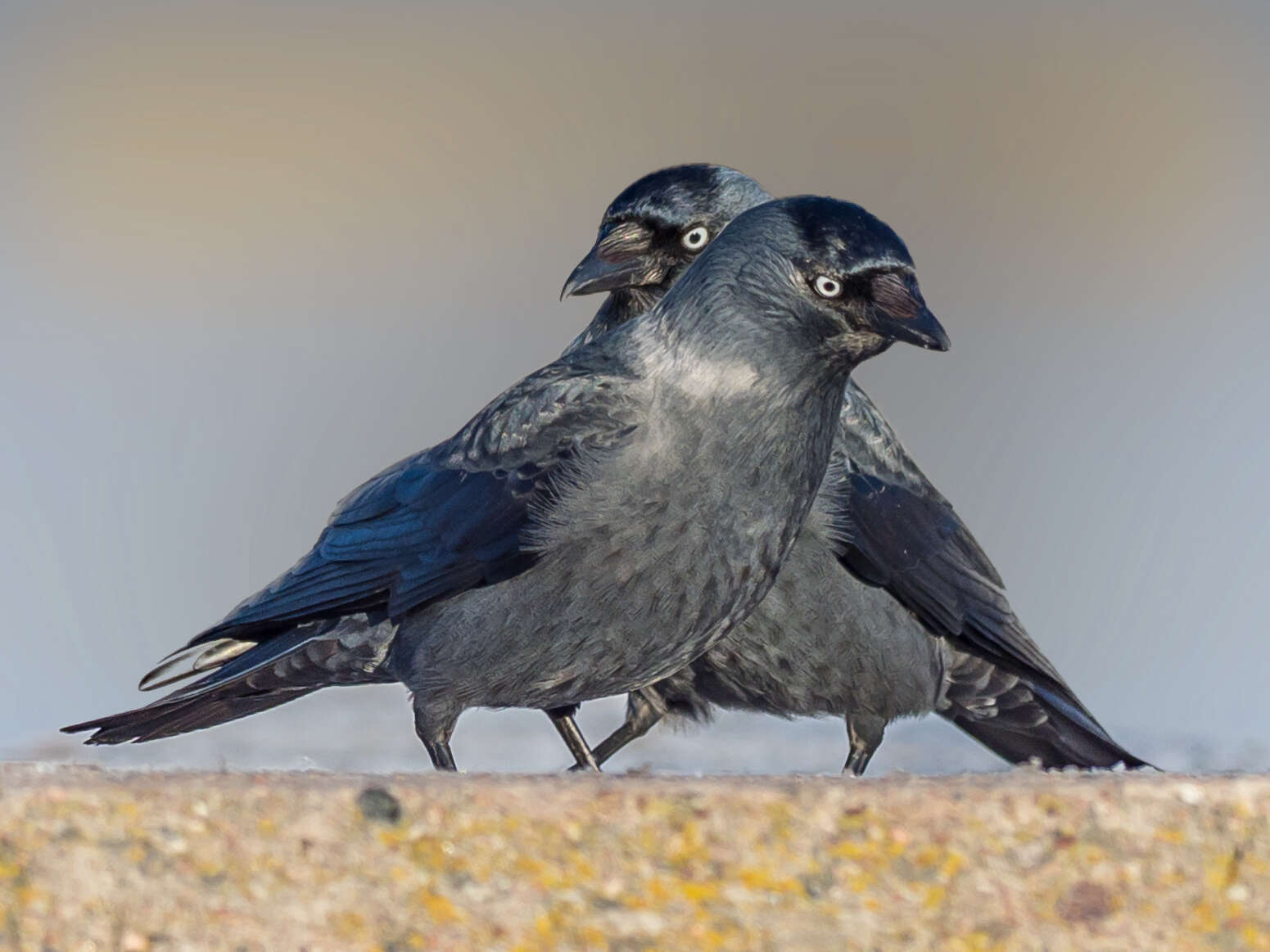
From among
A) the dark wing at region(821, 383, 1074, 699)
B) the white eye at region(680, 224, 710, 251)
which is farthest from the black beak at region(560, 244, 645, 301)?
the dark wing at region(821, 383, 1074, 699)

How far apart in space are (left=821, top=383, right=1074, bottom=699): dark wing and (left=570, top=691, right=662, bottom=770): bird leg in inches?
30.9

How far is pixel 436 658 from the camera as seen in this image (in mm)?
3562

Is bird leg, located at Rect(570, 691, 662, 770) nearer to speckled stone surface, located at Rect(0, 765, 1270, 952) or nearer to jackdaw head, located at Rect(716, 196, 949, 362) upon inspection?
jackdaw head, located at Rect(716, 196, 949, 362)

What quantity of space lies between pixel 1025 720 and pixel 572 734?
4.16ft

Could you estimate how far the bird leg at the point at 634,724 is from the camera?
4.53 metres

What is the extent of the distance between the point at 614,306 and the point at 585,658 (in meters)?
1.46

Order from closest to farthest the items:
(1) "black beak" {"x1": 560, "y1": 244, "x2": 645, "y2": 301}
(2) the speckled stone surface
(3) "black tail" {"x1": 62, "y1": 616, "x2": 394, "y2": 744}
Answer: (2) the speckled stone surface
(3) "black tail" {"x1": 62, "y1": 616, "x2": 394, "y2": 744}
(1) "black beak" {"x1": 560, "y1": 244, "x2": 645, "y2": 301}

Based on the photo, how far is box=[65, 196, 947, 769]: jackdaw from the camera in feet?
10.8

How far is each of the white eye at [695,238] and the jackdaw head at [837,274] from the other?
96cm

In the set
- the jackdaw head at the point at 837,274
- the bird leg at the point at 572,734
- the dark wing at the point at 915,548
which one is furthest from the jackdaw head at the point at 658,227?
the bird leg at the point at 572,734

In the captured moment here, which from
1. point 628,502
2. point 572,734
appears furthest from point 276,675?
point 628,502

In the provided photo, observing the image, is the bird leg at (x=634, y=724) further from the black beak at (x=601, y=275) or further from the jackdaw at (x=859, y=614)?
the black beak at (x=601, y=275)

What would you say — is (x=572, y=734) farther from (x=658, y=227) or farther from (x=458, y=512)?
(x=658, y=227)

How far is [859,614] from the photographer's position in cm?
402
